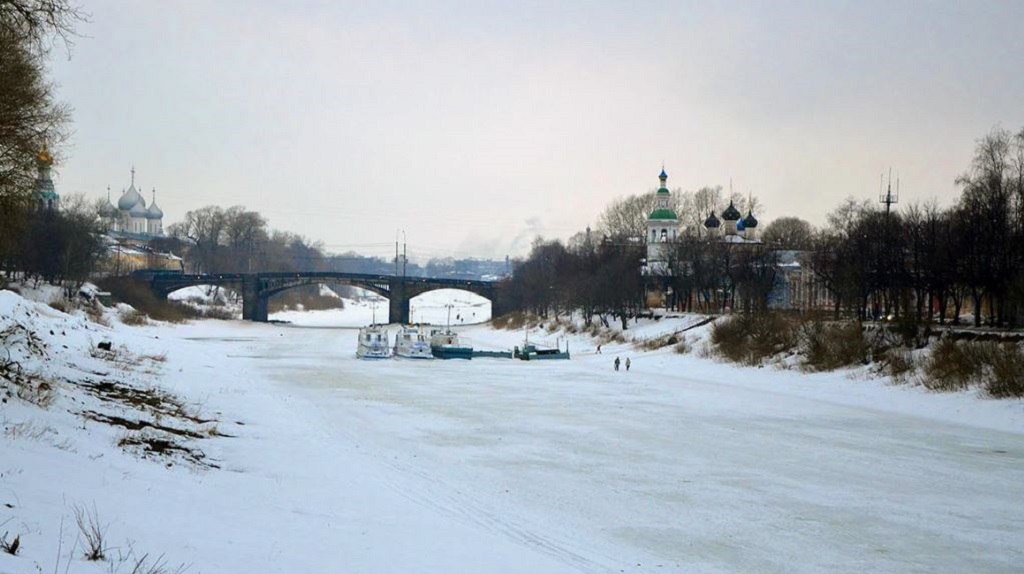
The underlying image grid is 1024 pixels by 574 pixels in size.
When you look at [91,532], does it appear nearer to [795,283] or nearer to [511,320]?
[795,283]

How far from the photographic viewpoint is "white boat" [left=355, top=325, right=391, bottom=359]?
58.6 meters

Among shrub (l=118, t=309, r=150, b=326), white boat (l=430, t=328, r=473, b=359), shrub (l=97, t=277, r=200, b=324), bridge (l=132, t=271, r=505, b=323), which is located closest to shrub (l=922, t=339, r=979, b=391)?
white boat (l=430, t=328, r=473, b=359)

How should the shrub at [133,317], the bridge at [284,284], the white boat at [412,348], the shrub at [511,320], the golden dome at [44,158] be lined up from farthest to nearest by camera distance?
the bridge at [284,284] < the shrub at [511,320] < the shrub at [133,317] < the white boat at [412,348] < the golden dome at [44,158]

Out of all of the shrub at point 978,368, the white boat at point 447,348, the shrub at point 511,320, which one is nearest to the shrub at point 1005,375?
the shrub at point 978,368

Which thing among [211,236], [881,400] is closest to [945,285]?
[881,400]

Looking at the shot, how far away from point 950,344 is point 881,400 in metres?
4.42

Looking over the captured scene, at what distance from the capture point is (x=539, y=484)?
57.1ft

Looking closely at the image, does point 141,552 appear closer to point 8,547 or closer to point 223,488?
point 8,547

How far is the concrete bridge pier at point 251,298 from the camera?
345ft

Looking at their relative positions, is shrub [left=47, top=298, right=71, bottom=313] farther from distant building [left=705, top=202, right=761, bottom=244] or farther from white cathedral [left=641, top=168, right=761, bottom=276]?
distant building [left=705, top=202, right=761, bottom=244]

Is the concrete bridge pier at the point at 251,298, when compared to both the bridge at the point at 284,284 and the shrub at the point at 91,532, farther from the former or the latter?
the shrub at the point at 91,532

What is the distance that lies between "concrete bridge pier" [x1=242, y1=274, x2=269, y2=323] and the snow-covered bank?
72.9 m

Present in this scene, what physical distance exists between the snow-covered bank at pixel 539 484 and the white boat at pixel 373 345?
24.1 meters

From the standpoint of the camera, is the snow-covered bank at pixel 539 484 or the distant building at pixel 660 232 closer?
the snow-covered bank at pixel 539 484
